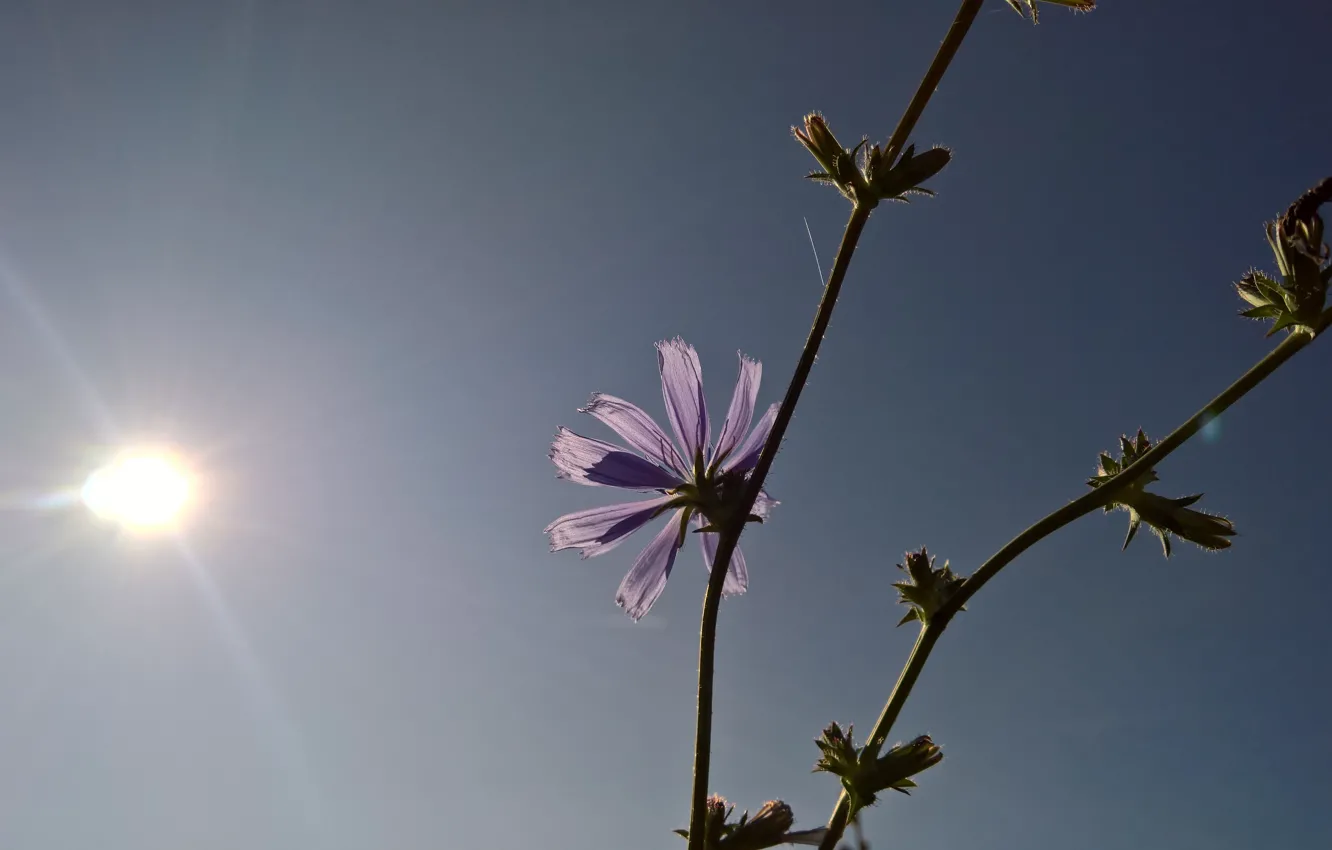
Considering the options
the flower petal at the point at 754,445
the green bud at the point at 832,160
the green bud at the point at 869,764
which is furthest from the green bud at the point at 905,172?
the green bud at the point at 869,764

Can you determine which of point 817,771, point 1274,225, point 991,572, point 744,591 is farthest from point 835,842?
point 1274,225

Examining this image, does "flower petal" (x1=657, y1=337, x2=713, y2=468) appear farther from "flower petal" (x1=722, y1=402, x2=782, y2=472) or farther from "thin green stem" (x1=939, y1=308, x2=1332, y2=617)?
"thin green stem" (x1=939, y1=308, x2=1332, y2=617)

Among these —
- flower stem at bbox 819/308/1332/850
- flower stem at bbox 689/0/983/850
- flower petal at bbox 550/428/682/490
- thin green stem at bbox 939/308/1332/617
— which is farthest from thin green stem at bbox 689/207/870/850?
flower petal at bbox 550/428/682/490

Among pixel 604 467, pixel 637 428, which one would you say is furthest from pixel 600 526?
pixel 637 428

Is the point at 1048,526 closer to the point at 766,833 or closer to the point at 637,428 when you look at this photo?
the point at 766,833

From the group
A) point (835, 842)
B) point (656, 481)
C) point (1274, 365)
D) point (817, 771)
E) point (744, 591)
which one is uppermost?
point (656, 481)

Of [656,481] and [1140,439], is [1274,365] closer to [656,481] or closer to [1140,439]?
[1140,439]

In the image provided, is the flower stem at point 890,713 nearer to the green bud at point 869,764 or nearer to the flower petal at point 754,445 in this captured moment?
the green bud at point 869,764
